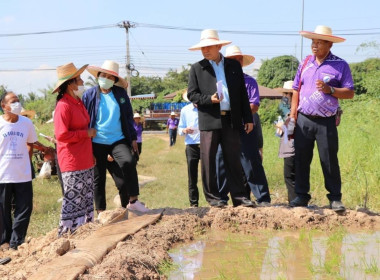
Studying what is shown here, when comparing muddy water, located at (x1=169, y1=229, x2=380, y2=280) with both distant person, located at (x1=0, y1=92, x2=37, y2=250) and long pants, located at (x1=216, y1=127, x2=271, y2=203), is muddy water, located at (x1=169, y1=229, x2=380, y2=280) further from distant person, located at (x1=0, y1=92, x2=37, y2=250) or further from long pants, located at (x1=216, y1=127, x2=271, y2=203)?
distant person, located at (x1=0, y1=92, x2=37, y2=250)

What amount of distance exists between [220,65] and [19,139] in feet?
7.44

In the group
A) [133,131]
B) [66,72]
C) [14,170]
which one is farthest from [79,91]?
A: [14,170]

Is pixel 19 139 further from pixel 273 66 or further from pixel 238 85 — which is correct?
pixel 273 66

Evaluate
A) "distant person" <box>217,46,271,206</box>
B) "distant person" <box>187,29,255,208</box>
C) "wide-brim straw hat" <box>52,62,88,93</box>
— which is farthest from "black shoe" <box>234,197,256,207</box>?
"wide-brim straw hat" <box>52,62,88,93</box>

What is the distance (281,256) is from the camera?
421cm

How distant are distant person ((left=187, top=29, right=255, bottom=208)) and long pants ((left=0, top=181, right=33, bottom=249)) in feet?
6.31

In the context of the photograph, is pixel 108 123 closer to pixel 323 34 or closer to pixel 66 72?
pixel 66 72

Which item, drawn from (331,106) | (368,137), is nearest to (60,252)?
(331,106)

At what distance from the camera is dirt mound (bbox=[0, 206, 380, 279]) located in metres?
4.16

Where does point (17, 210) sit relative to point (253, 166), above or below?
below

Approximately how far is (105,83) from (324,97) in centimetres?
231

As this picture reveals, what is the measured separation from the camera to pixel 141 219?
5316mm

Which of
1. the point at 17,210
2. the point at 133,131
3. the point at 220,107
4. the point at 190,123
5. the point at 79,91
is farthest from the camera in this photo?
the point at 190,123

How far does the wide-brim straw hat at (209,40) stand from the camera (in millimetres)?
5512
